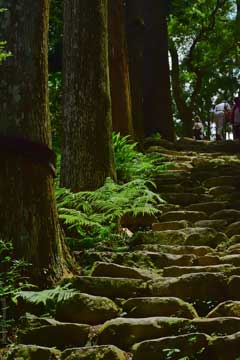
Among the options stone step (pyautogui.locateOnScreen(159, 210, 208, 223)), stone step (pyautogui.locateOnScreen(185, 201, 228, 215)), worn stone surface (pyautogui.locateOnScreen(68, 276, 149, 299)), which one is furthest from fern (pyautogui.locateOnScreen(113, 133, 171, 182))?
worn stone surface (pyautogui.locateOnScreen(68, 276, 149, 299))

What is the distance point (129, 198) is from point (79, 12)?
285 cm

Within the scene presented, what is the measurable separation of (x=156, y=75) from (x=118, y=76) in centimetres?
670

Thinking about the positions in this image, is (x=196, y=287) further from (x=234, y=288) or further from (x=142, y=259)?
(x=142, y=259)

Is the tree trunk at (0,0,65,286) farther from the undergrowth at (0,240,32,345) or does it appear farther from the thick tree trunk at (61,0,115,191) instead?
the thick tree trunk at (61,0,115,191)

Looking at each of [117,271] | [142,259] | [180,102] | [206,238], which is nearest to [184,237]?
[206,238]

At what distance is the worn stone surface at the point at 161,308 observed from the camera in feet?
16.4

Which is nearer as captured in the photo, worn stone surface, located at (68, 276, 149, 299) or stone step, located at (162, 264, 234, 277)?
worn stone surface, located at (68, 276, 149, 299)

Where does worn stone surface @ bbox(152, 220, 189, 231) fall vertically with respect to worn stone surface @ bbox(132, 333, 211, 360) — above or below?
Result: above

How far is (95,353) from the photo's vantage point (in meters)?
4.41

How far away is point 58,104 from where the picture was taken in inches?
538

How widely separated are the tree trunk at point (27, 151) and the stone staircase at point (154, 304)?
400 millimetres

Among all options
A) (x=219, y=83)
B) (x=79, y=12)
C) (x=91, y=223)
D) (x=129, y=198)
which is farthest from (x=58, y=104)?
(x=219, y=83)

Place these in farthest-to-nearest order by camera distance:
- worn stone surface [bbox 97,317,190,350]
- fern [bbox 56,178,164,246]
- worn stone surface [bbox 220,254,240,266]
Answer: fern [bbox 56,178,164,246] → worn stone surface [bbox 220,254,240,266] → worn stone surface [bbox 97,317,190,350]

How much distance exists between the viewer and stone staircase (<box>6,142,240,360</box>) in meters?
4.40
